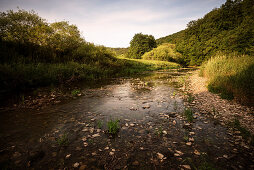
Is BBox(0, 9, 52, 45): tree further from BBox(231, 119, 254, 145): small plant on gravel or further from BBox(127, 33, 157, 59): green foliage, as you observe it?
BBox(127, 33, 157, 59): green foliage

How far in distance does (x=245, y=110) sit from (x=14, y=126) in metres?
12.5

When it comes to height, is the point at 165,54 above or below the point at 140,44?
below

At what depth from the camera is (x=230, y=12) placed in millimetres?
42656

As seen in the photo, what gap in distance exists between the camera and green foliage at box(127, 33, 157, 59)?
285 ft

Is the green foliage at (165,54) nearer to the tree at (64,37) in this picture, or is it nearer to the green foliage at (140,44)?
the green foliage at (140,44)

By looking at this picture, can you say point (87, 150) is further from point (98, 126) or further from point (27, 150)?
point (27, 150)

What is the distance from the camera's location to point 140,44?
3472 inches

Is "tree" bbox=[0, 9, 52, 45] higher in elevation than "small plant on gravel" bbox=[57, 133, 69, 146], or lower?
higher

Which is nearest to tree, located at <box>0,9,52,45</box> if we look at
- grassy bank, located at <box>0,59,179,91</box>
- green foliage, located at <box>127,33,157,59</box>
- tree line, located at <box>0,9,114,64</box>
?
tree line, located at <box>0,9,114,64</box>

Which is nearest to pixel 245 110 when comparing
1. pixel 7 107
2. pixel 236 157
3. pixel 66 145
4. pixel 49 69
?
pixel 236 157

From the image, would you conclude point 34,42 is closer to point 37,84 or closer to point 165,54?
point 37,84

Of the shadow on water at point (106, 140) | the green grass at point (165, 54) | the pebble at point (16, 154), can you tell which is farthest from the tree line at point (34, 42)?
the green grass at point (165, 54)

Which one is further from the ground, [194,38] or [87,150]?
[194,38]

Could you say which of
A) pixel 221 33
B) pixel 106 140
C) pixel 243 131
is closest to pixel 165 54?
pixel 221 33
